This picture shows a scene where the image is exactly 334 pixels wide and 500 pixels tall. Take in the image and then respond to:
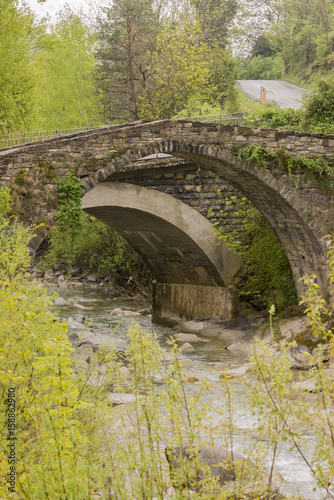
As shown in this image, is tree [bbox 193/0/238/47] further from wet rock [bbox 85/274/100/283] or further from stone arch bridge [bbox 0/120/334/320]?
stone arch bridge [bbox 0/120/334/320]

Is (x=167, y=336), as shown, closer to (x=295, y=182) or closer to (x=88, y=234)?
(x=295, y=182)

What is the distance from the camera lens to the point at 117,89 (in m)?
22.3

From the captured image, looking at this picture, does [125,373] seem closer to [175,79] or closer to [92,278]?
[92,278]

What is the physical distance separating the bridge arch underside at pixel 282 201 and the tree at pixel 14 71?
25.6ft

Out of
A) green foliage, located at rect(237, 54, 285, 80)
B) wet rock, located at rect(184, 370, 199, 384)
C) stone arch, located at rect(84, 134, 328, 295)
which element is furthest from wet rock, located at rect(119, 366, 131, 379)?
green foliage, located at rect(237, 54, 285, 80)

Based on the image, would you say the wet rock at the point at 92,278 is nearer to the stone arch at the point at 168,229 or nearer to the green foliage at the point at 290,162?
the stone arch at the point at 168,229

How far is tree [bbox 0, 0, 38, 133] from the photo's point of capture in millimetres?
Result: 15250

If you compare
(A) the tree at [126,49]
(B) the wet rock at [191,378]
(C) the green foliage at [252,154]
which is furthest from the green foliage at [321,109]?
(A) the tree at [126,49]

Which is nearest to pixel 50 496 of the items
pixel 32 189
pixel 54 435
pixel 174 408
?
pixel 54 435

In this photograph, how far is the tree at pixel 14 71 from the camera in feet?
50.0

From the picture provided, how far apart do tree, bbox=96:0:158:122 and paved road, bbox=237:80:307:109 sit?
461 cm

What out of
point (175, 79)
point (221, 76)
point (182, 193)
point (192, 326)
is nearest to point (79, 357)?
point (182, 193)

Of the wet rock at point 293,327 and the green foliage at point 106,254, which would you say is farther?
the green foliage at point 106,254

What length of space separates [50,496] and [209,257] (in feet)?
33.1
